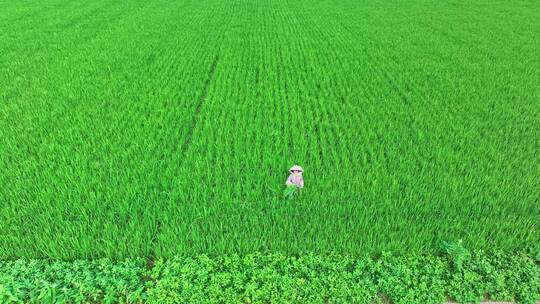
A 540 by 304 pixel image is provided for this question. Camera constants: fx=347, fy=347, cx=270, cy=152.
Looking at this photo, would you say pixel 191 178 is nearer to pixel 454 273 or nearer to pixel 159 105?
pixel 159 105

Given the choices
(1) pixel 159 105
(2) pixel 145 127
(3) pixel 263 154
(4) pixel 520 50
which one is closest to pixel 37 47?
(1) pixel 159 105

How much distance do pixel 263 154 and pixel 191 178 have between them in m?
0.84

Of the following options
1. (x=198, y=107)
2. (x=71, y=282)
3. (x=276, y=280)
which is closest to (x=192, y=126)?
(x=198, y=107)

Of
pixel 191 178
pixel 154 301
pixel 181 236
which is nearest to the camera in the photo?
pixel 154 301

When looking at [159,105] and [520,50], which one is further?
[520,50]

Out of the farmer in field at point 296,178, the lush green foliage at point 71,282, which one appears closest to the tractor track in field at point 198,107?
the farmer in field at point 296,178

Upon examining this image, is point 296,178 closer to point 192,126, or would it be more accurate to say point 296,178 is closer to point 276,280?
point 276,280

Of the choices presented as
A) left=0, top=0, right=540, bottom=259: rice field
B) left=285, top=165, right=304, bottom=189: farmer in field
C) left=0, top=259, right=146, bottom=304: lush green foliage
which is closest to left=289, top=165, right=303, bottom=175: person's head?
left=285, top=165, right=304, bottom=189: farmer in field

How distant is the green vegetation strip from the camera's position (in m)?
2.31

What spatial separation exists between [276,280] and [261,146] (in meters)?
1.87

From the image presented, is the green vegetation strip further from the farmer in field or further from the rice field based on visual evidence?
the farmer in field

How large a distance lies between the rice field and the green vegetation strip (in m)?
0.14

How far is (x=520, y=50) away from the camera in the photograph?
27.0 feet

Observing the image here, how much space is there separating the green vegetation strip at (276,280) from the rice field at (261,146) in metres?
0.14
